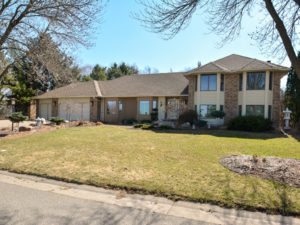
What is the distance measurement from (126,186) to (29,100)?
2585 centimetres

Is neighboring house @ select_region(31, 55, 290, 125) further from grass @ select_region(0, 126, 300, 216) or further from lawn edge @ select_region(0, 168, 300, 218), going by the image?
lawn edge @ select_region(0, 168, 300, 218)

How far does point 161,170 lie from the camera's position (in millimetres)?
5516

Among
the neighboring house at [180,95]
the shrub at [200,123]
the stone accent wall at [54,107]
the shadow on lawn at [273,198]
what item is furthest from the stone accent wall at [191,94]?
the stone accent wall at [54,107]

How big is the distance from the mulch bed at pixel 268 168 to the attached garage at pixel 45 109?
79.4 ft

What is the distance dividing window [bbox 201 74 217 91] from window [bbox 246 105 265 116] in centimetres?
334

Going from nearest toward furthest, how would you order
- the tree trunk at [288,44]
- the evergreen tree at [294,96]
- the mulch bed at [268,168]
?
the mulch bed at [268,168], the tree trunk at [288,44], the evergreen tree at [294,96]

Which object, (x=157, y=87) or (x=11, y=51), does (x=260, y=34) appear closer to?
(x=11, y=51)

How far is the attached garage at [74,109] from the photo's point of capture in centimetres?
2319

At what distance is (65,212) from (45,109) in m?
25.3

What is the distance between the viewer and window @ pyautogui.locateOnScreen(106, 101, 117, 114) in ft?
74.2

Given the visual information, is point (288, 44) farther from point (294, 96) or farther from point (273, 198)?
point (294, 96)

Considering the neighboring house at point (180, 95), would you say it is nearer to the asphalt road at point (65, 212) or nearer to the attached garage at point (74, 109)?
the attached garage at point (74, 109)

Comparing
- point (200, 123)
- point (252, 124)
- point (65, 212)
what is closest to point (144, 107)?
point (200, 123)

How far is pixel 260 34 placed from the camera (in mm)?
7699
